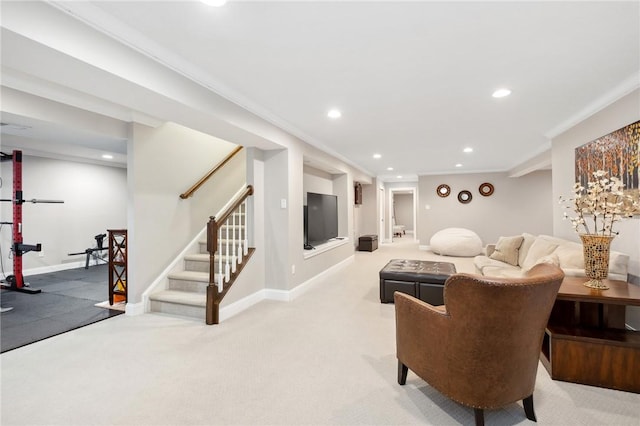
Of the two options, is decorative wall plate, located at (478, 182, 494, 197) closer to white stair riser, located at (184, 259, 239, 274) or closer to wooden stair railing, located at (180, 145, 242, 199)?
wooden stair railing, located at (180, 145, 242, 199)

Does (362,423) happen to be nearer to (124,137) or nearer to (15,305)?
(124,137)

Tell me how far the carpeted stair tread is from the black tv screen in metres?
2.03

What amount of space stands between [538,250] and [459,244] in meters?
3.98

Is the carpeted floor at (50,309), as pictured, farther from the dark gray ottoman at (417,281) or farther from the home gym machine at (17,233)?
the dark gray ottoman at (417,281)

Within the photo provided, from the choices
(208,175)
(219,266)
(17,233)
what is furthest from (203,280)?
(17,233)

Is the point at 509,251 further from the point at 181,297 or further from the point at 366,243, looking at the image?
the point at 181,297

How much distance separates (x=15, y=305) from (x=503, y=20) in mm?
5906

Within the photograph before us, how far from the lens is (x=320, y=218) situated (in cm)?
566

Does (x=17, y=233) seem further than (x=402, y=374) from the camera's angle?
Yes

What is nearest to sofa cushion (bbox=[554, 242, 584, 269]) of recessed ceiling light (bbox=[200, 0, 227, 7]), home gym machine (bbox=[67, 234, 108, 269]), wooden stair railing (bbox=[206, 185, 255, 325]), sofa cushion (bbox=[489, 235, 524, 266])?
sofa cushion (bbox=[489, 235, 524, 266])

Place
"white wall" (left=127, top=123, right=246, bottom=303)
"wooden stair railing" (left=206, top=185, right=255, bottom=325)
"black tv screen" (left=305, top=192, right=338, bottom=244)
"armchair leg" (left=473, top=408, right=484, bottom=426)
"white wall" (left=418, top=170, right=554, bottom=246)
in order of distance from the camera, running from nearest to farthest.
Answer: "armchair leg" (left=473, top=408, right=484, bottom=426) → "wooden stair railing" (left=206, top=185, right=255, bottom=325) → "white wall" (left=127, top=123, right=246, bottom=303) → "black tv screen" (left=305, top=192, right=338, bottom=244) → "white wall" (left=418, top=170, right=554, bottom=246)

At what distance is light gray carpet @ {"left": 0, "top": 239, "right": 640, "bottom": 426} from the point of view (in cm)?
183

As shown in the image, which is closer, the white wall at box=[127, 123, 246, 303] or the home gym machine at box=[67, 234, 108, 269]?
the white wall at box=[127, 123, 246, 303]

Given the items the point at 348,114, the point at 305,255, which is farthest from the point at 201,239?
the point at 348,114
